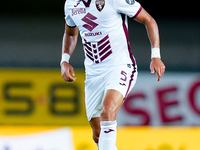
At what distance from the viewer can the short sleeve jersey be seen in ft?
11.2

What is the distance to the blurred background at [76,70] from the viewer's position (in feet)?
28.7

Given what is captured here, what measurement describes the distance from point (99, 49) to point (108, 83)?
0.33 metres

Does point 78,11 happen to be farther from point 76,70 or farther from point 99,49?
point 76,70

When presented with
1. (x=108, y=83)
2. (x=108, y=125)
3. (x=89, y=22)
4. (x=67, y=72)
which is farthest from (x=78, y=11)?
(x=108, y=125)

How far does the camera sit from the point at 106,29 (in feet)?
11.3

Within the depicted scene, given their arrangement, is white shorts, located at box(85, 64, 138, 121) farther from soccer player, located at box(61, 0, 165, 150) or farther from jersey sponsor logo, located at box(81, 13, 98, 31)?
jersey sponsor logo, located at box(81, 13, 98, 31)

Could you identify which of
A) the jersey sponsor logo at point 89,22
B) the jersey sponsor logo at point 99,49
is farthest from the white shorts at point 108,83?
the jersey sponsor logo at point 89,22

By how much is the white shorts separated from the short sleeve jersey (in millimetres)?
59

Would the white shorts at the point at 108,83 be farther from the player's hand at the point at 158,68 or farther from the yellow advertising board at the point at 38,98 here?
the yellow advertising board at the point at 38,98

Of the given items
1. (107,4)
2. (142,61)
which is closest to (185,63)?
(142,61)

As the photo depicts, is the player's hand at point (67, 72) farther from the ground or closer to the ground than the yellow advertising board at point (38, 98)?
farther from the ground

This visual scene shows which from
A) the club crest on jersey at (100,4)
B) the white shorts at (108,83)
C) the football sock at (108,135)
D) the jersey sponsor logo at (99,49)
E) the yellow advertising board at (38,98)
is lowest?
the yellow advertising board at (38,98)

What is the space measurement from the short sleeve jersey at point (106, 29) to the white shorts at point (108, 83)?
0.19 ft

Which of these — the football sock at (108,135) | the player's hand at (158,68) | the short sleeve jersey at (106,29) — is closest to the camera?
the football sock at (108,135)
